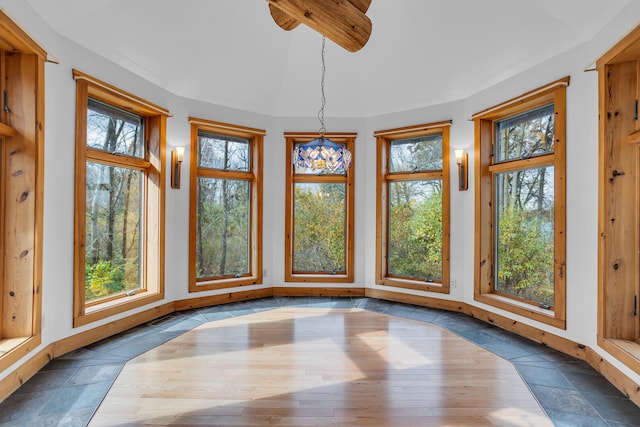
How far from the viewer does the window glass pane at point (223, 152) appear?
452 centimetres

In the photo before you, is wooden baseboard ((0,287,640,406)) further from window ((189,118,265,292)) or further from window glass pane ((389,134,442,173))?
window glass pane ((389,134,442,173))

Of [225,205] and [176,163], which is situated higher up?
[176,163]

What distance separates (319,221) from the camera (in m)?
5.07

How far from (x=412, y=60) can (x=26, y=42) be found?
12.1ft

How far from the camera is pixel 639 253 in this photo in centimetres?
254

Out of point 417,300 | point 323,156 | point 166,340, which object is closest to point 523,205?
point 417,300

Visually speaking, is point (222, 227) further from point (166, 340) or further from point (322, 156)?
point (322, 156)

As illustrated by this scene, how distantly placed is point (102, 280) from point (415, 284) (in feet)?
12.0

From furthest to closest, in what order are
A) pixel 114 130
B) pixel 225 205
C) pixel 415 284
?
pixel 225 205, pixel 415 284, pixel 114 130

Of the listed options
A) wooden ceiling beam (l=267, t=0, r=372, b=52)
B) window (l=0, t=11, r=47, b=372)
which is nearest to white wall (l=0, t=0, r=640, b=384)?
window (l=0, t=11, r=47, b=372)

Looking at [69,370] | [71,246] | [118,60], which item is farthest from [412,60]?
[69,370]

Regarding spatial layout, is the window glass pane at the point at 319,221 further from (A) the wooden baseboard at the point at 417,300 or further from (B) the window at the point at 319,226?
(A) the wooden baseboard at the point at 417,300

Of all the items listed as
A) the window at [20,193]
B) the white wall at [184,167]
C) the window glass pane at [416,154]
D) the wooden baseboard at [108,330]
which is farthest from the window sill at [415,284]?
the window at [20,193]

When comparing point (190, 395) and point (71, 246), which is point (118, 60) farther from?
point (190, 395)
